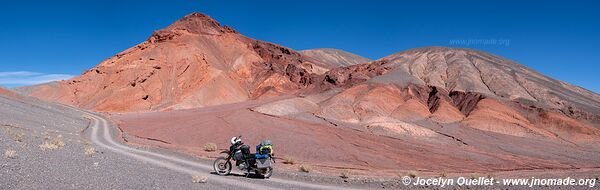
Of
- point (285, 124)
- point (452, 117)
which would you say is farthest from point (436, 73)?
point (285, 124)

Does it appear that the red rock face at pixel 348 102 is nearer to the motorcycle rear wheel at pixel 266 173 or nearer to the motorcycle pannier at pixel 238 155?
the motorcycle rear wheel at pixel 266 173

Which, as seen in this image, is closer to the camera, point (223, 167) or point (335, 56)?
point (223, 167)

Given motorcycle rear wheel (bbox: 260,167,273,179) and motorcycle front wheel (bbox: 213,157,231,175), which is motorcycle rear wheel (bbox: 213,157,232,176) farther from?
motorcycle rear wheel (bbox: 260,167,273,179)

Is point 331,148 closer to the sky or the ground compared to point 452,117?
closer to the ground

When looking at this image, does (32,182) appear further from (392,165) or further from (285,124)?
(285,124)

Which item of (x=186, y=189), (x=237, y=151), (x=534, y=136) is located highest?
(x=534, y=136)

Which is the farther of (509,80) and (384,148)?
(509,80)

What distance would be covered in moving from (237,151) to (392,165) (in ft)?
47.2

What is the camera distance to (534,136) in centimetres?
4884

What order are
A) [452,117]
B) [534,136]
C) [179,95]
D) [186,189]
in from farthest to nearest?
[179,95] < [452,117] < [534,136] < [186,189]

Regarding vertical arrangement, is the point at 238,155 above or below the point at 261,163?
above

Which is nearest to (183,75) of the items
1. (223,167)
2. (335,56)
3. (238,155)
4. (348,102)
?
(348,102)

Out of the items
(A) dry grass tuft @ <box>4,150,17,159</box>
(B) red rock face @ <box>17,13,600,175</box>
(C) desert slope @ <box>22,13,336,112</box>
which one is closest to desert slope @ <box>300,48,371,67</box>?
(B) red rock face @ <box>17,13,600,175</box>

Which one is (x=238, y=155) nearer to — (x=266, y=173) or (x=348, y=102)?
(x=266, y=173)
